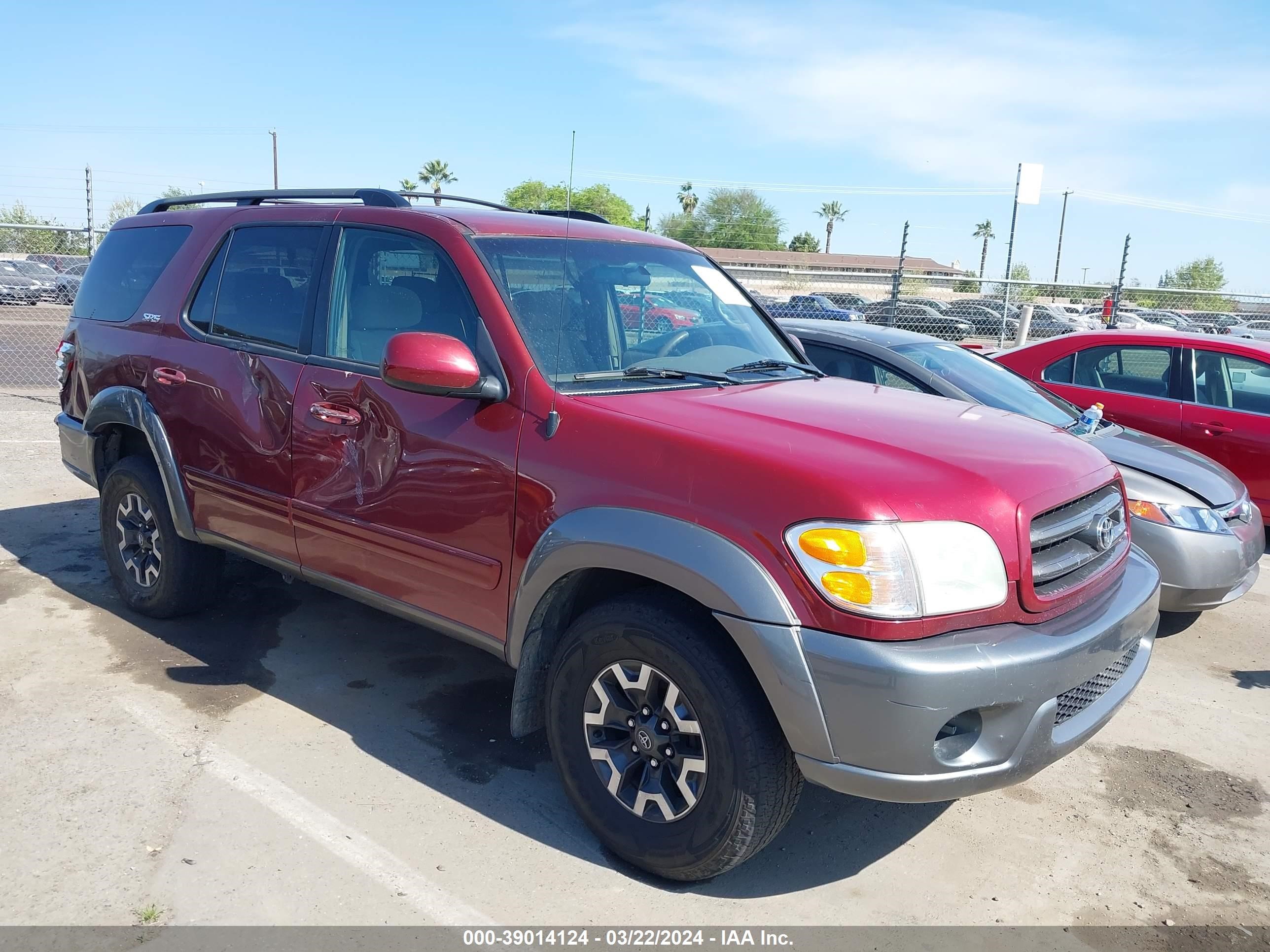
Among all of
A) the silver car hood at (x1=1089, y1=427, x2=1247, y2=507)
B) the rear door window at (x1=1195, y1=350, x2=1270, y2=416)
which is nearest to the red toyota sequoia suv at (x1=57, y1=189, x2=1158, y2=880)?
the silver car hood at (x1=1089, y1=427, x2=1247, y2=507)

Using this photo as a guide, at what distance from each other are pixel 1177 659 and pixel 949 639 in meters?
3.28

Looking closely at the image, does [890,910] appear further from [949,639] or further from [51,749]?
[51,749]

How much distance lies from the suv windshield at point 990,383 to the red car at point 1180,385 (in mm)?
1085

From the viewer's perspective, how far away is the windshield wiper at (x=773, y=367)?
12.6 feet

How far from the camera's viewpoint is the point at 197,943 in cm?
264

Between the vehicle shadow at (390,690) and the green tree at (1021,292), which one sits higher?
the green tree at (1021,292)

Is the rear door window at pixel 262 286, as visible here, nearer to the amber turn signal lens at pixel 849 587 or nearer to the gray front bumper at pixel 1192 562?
the amber turn signal lens at pixel 849 587

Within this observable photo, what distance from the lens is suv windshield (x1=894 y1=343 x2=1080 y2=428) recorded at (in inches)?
225

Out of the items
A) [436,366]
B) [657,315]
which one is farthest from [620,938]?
[657,315]

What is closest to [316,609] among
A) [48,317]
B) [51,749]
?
[51,749]

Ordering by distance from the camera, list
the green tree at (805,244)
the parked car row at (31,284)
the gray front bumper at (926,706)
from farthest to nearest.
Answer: the green tree at (805,244) → the parked car row at (31,284) → the gray front bumper at (926,706)

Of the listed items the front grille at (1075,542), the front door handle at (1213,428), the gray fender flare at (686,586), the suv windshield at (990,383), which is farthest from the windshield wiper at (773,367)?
the front door handle at (1213,428)

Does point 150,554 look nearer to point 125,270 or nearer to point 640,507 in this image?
point 125,270

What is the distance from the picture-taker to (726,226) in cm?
3788
